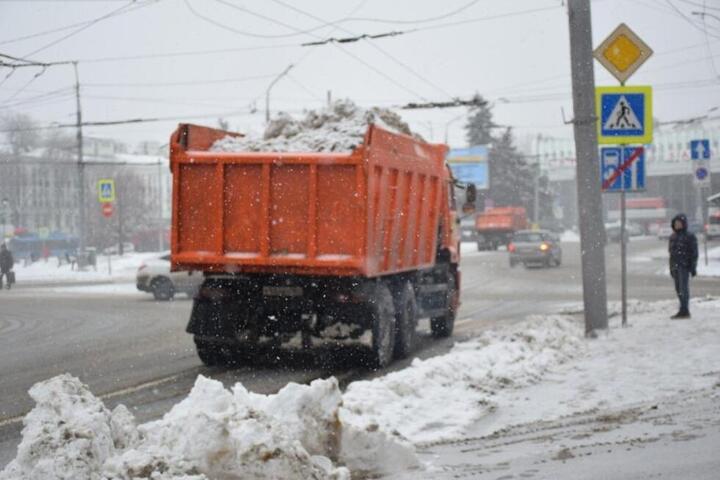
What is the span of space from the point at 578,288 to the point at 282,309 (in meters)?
19.2

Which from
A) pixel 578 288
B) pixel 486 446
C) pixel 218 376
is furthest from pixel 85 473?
pixel 578 288

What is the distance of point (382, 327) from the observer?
38.1 feet

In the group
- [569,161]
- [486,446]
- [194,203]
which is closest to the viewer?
[486,446]

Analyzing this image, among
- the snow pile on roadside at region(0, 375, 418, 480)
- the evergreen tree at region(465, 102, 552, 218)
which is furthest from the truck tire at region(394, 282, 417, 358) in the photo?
the evergreen tree at region(465, 102, 552, 218)

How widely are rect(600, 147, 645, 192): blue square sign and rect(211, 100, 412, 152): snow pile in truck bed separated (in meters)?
3.23

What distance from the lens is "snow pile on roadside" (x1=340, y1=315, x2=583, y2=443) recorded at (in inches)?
290

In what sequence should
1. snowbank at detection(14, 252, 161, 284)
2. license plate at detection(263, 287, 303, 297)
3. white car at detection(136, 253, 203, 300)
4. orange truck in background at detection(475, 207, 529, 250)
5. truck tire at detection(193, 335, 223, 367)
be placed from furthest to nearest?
1. orange truck in background at detection(475, 207, 529, 250)
2. snowbank at detection(14, 252, 161, 284)
3. white car at detection(136, 253, 203, 300)
4. truck tire at detection(193, 335, 223, 367)
5. license plate at detection(263, 287, 303, 297)

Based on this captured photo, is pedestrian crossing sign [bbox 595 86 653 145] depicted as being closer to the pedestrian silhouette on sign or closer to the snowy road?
the pedestrian silhouette on sign

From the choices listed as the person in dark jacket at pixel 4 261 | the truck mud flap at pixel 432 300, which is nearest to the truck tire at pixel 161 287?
the person in dark jacket at pixel 4 261

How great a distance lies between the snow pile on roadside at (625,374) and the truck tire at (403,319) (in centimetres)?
233

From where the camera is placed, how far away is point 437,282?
15656 millimetres

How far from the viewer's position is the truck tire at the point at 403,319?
499 inches

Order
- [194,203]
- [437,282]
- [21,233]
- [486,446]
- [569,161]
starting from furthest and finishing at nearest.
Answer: [569,161] → [21,233] → [437,282] → [194,203] → [486,446]

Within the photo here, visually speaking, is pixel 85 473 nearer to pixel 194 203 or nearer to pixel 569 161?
pixel 194 203
